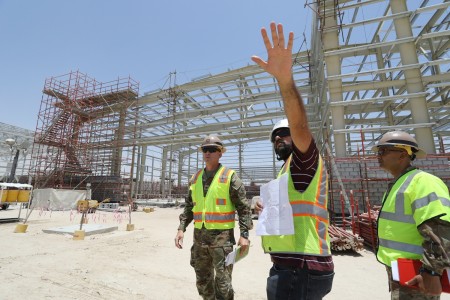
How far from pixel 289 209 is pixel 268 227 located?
20 centimetres

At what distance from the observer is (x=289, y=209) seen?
63.7 inches

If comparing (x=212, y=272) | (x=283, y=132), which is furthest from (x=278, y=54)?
(x=212, y=272)

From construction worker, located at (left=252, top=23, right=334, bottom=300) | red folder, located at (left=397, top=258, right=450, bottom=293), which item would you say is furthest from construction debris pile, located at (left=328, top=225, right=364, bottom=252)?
construction worker, located at (left=252, top=23, right=334, bottom=300)

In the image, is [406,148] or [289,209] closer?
[289,209]

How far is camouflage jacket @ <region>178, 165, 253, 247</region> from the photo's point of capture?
293cm

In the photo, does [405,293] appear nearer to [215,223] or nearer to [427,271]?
[427,271]

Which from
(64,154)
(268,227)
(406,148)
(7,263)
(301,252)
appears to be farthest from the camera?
(64,154)

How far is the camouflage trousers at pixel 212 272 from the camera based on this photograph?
274 cm

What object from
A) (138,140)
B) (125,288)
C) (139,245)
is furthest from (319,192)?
(138,140)

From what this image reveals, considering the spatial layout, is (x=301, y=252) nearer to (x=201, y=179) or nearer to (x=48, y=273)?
(x=201, y=179)

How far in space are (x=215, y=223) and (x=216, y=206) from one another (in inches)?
7.6

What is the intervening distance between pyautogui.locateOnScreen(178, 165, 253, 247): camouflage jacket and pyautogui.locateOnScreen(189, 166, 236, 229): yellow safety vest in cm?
6

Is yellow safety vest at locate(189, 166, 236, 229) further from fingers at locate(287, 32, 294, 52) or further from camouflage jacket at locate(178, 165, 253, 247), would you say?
fingers at locate(287, 32, 294, 52)

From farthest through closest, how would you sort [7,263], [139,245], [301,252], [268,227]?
1. [139,245]
2. [7,263]
3. [268,227]
4. [301,252]
